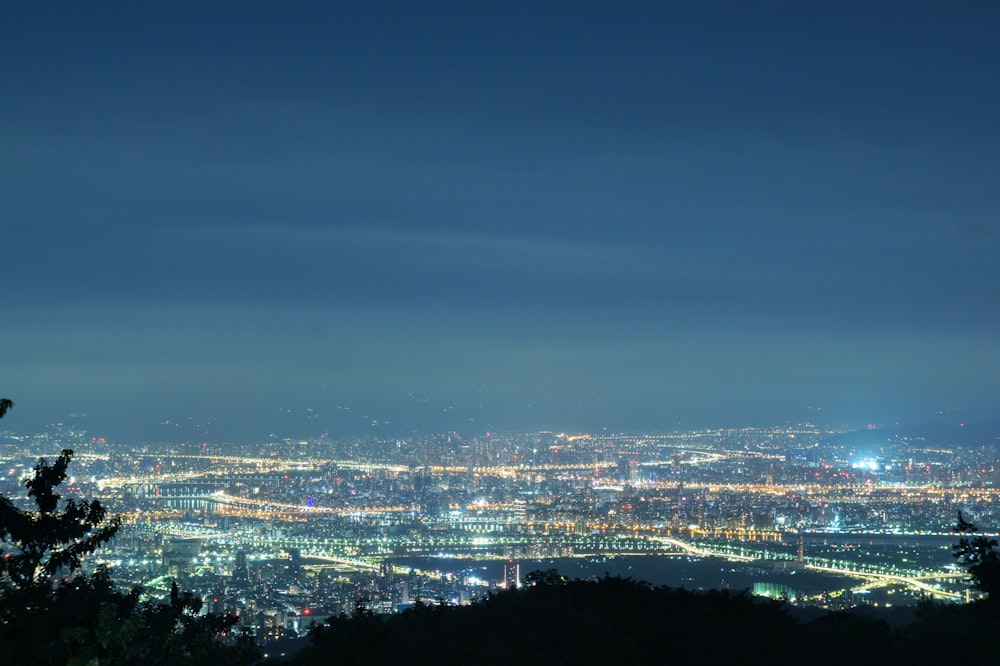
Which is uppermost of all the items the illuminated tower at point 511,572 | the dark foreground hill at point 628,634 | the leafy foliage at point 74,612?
the leafy foliage at point 74,612

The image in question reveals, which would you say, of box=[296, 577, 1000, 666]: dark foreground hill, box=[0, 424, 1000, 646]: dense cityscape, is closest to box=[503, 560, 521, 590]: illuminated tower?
box=[0, 424, 1000, 646]: dense cityscape

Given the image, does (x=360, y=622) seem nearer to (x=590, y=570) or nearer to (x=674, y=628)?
(x=674, y=628)

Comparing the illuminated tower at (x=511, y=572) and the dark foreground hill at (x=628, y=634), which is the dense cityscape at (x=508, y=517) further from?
the dark foreground hill at (x=628, y=634)

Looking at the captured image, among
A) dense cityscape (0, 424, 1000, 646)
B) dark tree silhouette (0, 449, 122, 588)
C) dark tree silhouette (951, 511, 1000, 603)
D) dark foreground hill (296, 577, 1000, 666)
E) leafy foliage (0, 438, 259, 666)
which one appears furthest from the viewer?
dense cityscape (0, 424, 1000, 646)

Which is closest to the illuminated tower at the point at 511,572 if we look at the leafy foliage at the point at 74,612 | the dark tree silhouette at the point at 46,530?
the leafy foliage at the point at 74,612

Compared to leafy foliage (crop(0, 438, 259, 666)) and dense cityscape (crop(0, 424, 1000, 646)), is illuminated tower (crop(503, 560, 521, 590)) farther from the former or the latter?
leafy foliage (crop(0, 438, 259, 666))

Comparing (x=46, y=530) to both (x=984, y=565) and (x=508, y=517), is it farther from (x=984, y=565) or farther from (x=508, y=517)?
(x=508, y=517)
